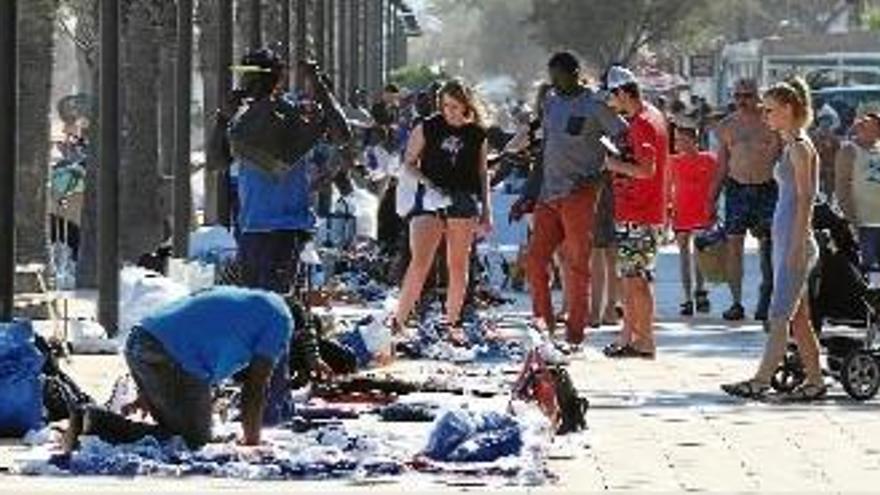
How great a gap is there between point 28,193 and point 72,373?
7924 millimetres

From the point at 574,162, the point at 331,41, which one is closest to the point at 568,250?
the point at 574,162

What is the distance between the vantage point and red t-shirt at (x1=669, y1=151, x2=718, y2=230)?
23344 millimetres

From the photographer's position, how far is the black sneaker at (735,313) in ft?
74.5

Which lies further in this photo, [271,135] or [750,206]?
[750,206]

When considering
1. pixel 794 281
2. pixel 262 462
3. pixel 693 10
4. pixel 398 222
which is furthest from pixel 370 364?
pixel 693 10

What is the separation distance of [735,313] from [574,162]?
14.8 feet

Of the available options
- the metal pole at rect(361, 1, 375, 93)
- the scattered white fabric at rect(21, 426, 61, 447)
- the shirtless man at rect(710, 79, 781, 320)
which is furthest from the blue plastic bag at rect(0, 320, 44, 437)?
the metal pole at rect(361, 1, 375, 93)

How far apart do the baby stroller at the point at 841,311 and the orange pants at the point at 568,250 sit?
242 centimetres

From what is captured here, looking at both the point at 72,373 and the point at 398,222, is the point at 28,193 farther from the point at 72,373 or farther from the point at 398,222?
Result: the point at 72,373

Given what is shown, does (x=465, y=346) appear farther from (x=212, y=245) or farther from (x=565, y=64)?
(x=212, y=245)

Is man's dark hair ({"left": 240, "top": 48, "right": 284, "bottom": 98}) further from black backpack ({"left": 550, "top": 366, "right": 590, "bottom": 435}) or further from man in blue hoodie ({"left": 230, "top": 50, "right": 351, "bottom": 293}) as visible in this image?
black backpack ({"left": 550, "top": 366, "right": 590, "bottom": 435})

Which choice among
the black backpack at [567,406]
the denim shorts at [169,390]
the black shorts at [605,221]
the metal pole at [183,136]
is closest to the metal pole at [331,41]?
the metal pole at [183,136]

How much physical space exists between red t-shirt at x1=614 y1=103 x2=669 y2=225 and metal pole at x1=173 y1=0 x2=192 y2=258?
4558mm

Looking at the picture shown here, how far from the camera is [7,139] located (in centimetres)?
1586
